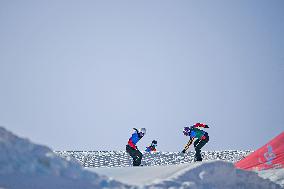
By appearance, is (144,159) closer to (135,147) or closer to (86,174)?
(135,147)

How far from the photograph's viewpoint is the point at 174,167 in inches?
382

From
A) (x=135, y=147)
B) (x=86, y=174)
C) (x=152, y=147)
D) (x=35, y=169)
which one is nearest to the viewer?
(x=35, y=169)

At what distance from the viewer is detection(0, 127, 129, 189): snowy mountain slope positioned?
7137mm

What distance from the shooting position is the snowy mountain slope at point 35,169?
7137mm

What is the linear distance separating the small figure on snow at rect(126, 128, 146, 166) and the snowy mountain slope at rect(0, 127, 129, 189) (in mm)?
7553

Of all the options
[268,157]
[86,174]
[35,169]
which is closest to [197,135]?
[268,157]

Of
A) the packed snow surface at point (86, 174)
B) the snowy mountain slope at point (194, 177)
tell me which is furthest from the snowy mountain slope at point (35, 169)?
the snowy mountain slope at point (194, 177)

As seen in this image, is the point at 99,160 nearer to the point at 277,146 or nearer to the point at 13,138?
the point at 277,146

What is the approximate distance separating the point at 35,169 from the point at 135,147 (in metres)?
8.13

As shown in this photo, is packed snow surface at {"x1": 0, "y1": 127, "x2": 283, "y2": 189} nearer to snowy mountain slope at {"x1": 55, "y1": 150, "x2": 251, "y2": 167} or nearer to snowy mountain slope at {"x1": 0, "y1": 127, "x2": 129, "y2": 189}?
snowy mountain slope at {"x1": 0, "y1": 127, "x2": 129, "y2": 189}

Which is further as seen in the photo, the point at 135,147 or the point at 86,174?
the point at 135,147

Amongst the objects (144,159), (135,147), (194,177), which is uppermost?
(144,159)

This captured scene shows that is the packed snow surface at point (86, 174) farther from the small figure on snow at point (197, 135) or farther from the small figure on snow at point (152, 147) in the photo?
the small figure on snow at point (152, 147)

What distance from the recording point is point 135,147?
50.2 ft
